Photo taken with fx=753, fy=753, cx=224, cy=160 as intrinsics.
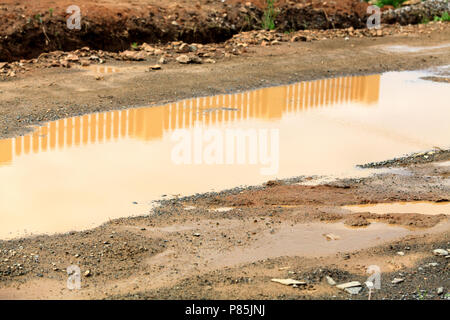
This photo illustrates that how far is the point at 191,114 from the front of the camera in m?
10.1

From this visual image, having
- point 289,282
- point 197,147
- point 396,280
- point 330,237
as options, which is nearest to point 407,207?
point 330,237

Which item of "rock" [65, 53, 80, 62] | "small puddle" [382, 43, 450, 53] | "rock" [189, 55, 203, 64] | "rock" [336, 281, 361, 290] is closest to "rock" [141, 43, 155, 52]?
"rock" [189, 55, 203, 64]

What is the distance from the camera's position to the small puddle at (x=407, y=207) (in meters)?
6.73

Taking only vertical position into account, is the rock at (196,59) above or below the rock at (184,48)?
below

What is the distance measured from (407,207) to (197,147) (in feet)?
9.02

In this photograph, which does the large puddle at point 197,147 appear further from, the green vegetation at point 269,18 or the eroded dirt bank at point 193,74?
the green vegetation at point 269,18

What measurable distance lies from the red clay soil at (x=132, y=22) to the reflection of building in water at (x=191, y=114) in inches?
109

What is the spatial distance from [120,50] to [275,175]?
6.24 meters

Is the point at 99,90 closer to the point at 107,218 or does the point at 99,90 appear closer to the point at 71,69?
the point at 71,69

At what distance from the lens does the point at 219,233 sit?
602cm

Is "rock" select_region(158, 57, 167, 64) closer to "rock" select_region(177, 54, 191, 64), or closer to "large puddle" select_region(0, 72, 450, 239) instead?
"rock" select_region(177, 54, 191, 64)

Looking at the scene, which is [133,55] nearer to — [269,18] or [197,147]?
[269,18]

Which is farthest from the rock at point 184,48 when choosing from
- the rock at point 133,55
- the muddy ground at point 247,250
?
the muddy ground at point 247,250

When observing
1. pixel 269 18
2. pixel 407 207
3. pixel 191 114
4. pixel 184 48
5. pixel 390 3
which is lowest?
pixel 407 207
